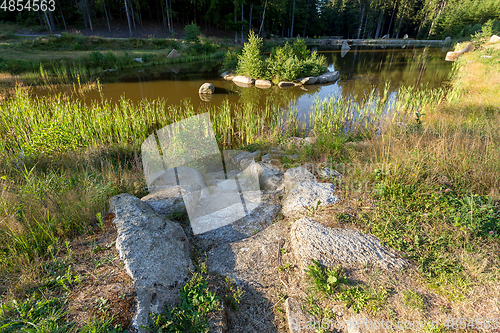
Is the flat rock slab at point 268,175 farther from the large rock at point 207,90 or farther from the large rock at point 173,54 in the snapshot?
the large rock at point 173,54

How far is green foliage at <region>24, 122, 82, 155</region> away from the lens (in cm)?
416

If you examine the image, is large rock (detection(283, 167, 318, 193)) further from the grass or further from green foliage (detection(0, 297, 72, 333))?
the grass

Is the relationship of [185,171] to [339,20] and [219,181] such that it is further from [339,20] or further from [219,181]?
[339,20]

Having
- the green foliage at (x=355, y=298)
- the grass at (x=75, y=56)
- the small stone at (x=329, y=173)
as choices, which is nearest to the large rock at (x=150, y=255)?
the green foliage at (x=355, y=298)

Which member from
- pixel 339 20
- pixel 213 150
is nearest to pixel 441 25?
pixel 339 20

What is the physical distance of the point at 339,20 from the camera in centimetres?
5978

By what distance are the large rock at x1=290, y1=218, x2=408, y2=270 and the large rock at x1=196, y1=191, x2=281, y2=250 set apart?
1.94 feet

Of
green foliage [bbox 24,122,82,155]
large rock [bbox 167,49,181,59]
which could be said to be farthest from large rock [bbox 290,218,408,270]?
large rock [bbox 167,49,181,59]

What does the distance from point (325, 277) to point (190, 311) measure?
1.19 meters

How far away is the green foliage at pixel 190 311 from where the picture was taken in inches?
67.3

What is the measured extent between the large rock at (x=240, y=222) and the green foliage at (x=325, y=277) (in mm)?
978

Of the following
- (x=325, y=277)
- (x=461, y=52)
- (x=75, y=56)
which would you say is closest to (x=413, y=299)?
(x=325, y=277)

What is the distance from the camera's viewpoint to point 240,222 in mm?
3207

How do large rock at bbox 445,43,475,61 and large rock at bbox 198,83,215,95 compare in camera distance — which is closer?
large rock at bbox 198,83,215,95
